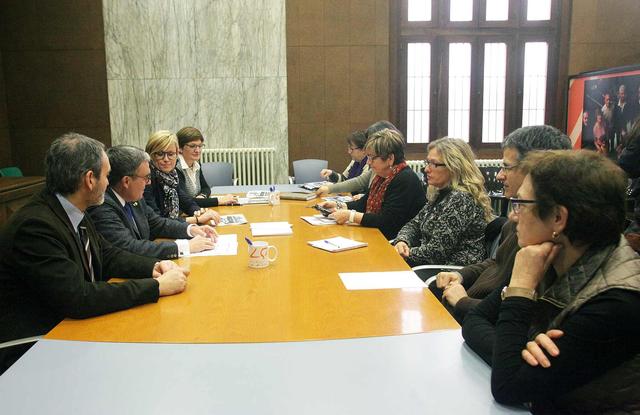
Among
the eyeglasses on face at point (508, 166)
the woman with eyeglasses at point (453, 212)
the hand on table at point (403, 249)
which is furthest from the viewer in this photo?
the hand on table at point (403, 249)

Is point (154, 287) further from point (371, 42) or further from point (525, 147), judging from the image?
point (371, 42)

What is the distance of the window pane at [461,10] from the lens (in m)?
7.45

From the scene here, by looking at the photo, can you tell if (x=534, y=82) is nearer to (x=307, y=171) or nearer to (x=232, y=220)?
(x=307, y=171)

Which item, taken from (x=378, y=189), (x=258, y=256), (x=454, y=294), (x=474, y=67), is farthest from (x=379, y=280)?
(x=474, y=67)

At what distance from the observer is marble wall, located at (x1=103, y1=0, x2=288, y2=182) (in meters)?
7.30

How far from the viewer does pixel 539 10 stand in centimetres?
750

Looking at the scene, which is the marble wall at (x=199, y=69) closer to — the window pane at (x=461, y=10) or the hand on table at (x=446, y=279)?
the window pane at (x=461, y=10)

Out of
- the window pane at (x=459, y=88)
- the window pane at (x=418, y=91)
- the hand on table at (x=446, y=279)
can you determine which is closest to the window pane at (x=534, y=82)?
the window pane at (x=459, y=88)

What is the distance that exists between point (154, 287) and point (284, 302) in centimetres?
53

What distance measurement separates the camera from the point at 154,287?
7.20 feet

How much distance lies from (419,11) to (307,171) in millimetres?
2781

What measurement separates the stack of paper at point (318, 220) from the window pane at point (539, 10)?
17.0 ft

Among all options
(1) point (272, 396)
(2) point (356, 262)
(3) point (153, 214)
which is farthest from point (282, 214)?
(1) point (272, 396)

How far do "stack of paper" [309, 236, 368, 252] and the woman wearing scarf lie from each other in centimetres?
53
